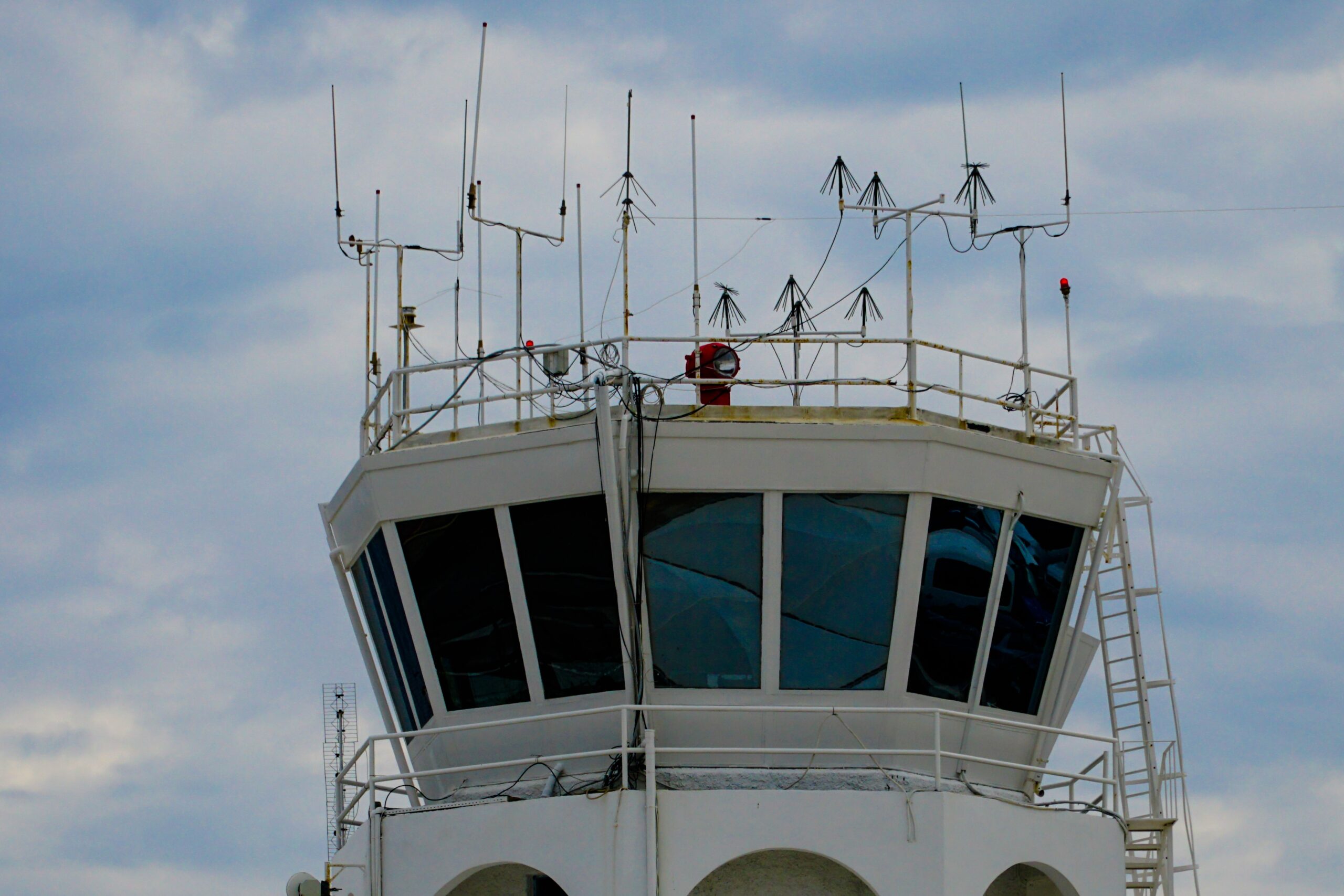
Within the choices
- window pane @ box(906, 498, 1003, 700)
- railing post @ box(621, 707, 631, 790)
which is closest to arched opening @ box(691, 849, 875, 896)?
railing post @ box(621, 707, 631, 790)

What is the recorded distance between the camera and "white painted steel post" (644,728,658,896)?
1866 cm

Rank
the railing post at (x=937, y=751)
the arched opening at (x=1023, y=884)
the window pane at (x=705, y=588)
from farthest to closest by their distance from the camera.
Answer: the arched opening at (x=1023, y=884) → the window pane at (x=705, y=588) → the railing post at (x=937, y=751)

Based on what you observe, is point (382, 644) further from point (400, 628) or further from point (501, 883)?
point (501, 883)

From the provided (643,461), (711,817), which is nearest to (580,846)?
(711,817)

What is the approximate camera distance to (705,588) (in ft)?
67.1

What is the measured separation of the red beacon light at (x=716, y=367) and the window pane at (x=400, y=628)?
150 inches

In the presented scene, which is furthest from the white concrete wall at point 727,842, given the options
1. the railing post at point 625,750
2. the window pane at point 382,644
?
the window pane at point 382,644

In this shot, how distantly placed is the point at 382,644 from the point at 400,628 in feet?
2.68

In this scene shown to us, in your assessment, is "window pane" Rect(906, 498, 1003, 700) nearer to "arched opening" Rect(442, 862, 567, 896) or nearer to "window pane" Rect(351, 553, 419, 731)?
"arched opening" Rect(442, 862, 567, 896)

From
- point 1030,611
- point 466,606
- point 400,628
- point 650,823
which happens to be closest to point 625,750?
point 650,823

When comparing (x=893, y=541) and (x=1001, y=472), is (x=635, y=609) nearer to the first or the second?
(x=893, y=541)

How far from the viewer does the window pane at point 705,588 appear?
20406mm

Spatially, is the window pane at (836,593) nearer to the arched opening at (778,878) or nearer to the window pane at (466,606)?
the arched opening at (778,878)

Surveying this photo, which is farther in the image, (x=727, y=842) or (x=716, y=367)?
(x=716, y=367)
